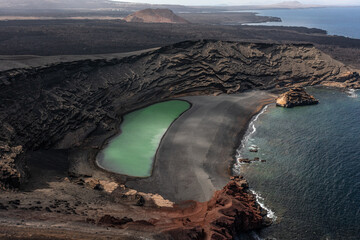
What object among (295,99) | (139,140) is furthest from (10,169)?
(295,99)

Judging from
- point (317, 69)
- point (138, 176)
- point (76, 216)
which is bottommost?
point (138, 176)

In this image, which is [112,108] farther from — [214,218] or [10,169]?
[214,218]

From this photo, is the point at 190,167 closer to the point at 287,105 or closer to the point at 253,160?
the point at 253,160

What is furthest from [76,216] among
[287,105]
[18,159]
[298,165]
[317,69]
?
[317,69]

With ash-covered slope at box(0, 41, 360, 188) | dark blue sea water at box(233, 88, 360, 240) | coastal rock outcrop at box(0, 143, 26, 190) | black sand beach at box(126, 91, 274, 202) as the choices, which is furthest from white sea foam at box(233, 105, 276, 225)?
coastal rock outcrop at box(0, 143, 26, 190)

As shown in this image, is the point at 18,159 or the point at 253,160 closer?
the point at 18,159

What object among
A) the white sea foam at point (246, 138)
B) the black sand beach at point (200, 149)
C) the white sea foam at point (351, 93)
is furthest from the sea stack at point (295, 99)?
the white sea foam at point (351, 93)
